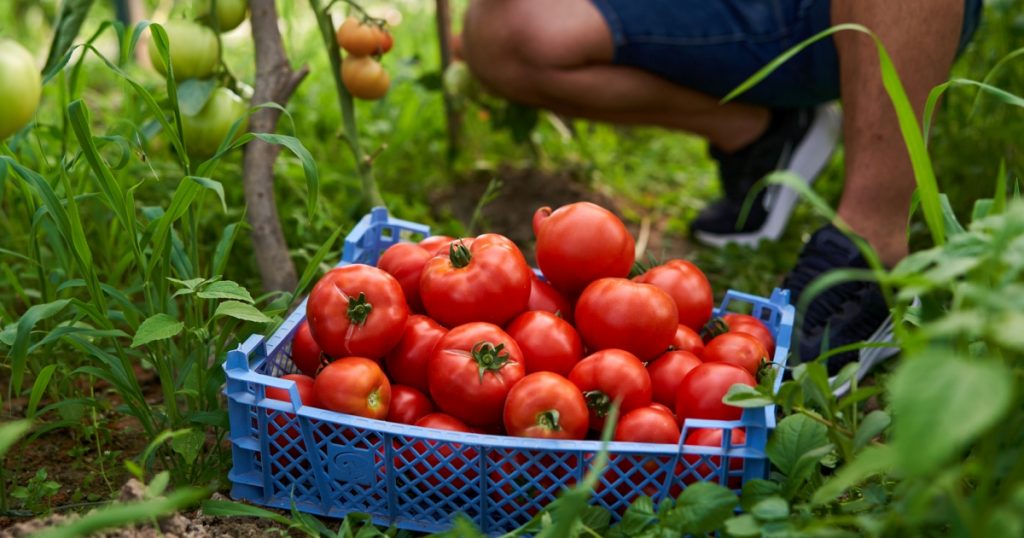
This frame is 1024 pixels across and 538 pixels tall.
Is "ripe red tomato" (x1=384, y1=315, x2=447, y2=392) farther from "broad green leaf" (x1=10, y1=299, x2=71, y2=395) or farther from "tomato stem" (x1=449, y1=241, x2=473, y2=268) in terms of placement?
"broad green leaf" (x1=10, y1=299, x2=71, y2=395)

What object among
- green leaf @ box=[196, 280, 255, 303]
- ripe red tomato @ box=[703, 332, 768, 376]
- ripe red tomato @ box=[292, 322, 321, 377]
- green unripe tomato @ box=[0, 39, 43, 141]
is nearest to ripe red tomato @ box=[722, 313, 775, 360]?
ripe red tomato @ box=[703, 332, 768, 376]

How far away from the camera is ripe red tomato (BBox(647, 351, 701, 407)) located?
150 centimetres

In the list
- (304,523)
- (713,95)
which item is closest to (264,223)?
(304,523)

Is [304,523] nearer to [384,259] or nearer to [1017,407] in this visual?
[384,259]

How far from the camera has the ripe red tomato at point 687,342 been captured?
1592 mm

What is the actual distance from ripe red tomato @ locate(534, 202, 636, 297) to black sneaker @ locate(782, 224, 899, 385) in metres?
0.54

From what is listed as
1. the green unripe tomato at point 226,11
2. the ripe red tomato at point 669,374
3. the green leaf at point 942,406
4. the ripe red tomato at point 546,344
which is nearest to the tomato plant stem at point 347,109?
the green unripe tomato at point 226,11

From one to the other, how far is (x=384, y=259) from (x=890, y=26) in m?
1.04

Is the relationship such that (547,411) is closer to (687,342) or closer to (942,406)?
(687,342)

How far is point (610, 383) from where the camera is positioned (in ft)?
4.62

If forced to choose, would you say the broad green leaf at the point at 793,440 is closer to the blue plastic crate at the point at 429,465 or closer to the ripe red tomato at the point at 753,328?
the blue plastic crate at the point at 429,465

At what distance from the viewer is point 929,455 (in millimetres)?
729

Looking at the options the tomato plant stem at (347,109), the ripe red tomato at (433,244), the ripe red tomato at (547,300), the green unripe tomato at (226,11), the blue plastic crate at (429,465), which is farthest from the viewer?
the tomato plant stem at (347,109)

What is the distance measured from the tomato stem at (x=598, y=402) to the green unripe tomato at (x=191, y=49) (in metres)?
0.95
